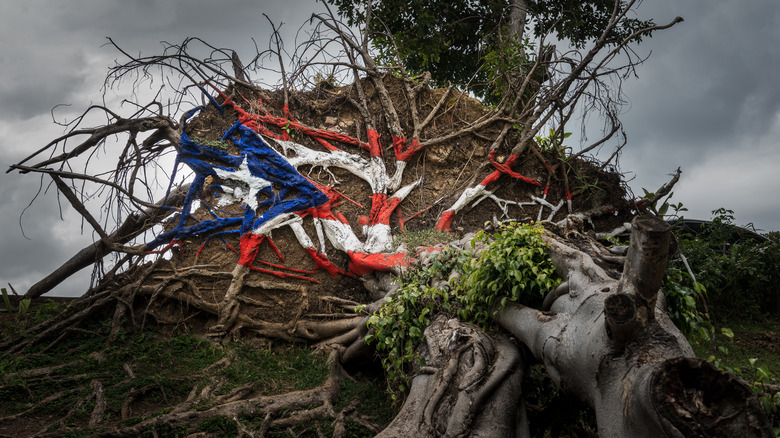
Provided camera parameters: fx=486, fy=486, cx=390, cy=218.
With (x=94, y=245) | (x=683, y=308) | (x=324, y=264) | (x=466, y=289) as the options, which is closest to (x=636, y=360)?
(x=683, y=308)

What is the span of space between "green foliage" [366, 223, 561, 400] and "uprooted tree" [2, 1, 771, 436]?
0.02m

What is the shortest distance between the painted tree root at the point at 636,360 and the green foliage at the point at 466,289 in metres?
0.35

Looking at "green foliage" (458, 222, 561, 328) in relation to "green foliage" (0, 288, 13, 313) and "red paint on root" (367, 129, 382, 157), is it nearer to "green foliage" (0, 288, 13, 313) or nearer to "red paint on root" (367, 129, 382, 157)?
"red paint on root" (367, 129, 382, 157)

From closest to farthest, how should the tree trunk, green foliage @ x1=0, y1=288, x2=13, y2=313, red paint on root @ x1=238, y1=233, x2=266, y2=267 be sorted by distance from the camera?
the tree trunk → red paint on root @ x1=238, y1=233, x2=266, y2=267 → green foliage @ x1=0, y1=288, x2=13, y2=313

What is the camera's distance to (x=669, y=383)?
2.06 m

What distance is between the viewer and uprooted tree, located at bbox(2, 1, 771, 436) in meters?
3.74

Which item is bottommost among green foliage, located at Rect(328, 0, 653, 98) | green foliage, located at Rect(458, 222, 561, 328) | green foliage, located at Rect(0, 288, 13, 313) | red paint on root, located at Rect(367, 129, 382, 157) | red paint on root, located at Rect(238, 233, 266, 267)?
green foliage, located at Rect(458, 222, 561, 328)

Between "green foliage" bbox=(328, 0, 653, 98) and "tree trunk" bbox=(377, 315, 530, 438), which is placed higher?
"green foliage" bbox=(328, 0, 653, 98)

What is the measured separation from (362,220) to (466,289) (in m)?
3.74

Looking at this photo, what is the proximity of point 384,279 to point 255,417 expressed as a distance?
273 centimetres

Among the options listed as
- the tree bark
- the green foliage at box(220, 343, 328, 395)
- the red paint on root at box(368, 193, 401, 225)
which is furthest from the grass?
the tree bark

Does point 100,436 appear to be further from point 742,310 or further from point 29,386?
point 742,310

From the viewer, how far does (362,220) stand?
771 centimetres

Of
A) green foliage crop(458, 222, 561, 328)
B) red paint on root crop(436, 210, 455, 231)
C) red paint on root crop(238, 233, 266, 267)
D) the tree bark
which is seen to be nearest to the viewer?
green foliage crop(458, 222, 561, 328)
